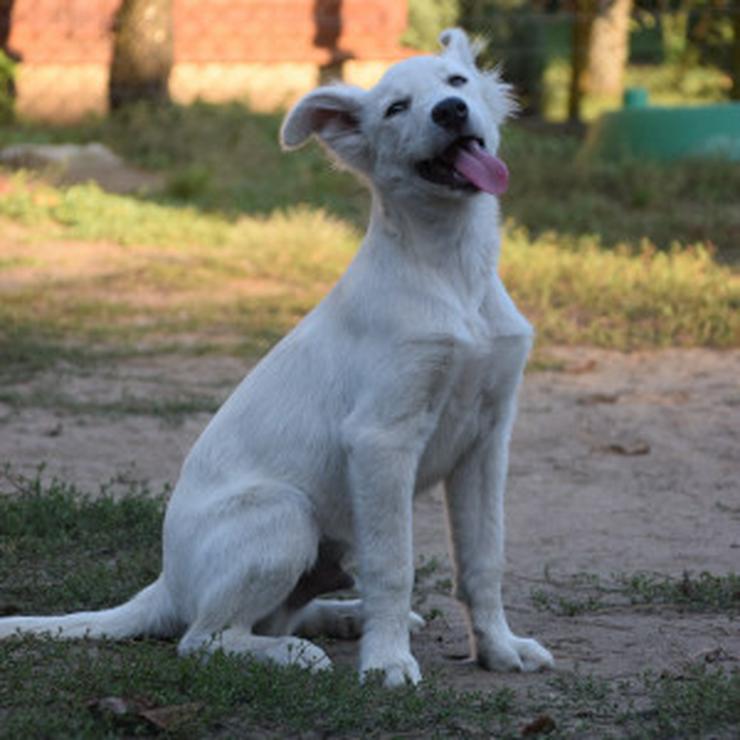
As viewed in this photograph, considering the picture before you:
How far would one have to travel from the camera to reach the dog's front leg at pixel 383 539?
157 inches

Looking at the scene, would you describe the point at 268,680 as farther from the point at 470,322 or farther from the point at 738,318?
the point at 738,318

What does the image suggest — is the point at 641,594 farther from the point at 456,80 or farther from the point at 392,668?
the point at 456,80

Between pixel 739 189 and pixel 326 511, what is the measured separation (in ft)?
34.0

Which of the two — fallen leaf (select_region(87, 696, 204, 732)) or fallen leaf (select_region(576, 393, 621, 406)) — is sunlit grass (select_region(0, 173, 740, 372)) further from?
fallen leaf (select_region(87, 696, 204, 732))

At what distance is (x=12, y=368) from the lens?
8.39m

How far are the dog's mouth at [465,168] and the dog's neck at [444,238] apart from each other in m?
0.07

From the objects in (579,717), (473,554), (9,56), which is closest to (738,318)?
(473,554)

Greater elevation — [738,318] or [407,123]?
[407,123]

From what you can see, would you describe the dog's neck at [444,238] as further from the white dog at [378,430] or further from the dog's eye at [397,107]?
the dog's eye at [397,107]

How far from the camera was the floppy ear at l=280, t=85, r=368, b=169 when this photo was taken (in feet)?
14.5

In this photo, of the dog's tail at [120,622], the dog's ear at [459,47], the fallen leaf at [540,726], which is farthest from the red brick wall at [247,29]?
the fallen leaf at [540,726]

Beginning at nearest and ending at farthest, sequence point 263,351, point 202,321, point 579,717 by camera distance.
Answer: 1. point 579,717
2. point 263,351
3. point 202,321

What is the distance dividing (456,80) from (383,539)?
132 centimetres

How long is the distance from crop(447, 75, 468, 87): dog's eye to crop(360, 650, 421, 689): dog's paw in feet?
5.18
